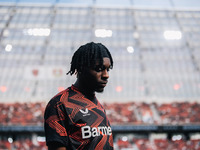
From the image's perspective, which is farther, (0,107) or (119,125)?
(0,107)

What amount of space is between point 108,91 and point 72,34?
7.92 m

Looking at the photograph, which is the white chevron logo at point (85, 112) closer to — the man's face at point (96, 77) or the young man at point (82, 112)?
the young man at point (82, 112)

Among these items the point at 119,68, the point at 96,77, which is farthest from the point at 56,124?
the point at 119,68

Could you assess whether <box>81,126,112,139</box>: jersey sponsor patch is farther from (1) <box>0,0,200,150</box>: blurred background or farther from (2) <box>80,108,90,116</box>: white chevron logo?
(1) <box>0,0,200,150</box>: blurred background

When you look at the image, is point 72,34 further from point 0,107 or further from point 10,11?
point 0,107

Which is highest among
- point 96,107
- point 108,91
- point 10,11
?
point 96,107

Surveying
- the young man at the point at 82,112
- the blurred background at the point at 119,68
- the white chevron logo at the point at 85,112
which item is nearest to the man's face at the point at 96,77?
the young man at the point at 82,112

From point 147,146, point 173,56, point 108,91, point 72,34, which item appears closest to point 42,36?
point 72,34

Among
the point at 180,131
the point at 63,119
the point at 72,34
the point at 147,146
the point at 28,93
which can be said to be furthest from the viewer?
the point at 72,34

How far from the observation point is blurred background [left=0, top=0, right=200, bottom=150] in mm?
14250

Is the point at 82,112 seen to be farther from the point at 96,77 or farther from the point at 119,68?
the point at 119,68

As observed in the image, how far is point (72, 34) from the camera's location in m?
24.6

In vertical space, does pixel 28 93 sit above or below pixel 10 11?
below

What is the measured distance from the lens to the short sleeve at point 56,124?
0.90 meters
